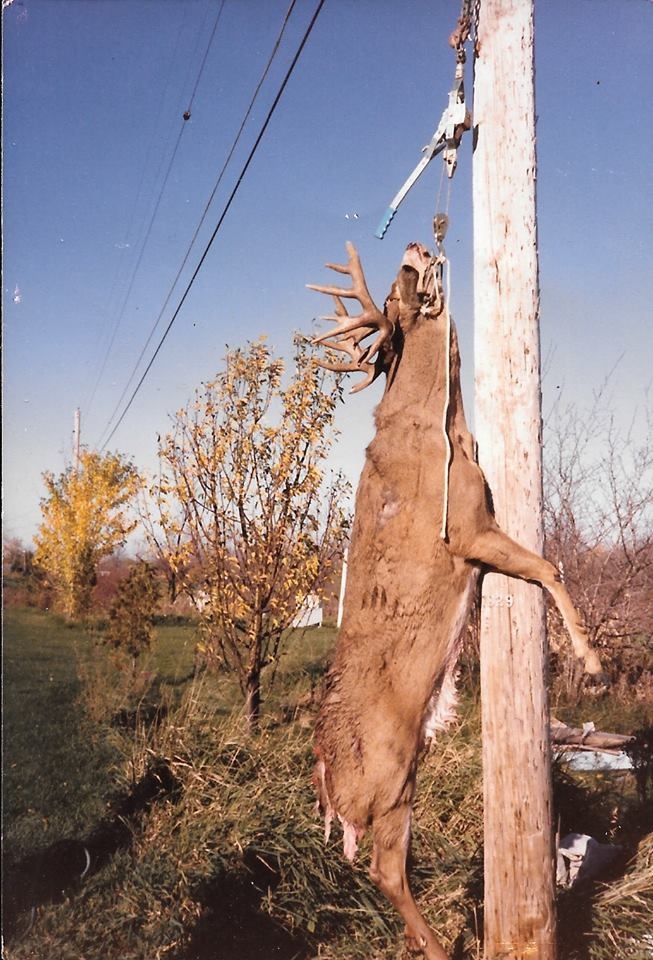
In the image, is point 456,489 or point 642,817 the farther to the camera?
point 642,817

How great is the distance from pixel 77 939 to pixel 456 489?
3.45 metres

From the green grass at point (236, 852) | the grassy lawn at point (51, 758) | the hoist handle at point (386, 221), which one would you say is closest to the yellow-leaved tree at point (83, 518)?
the grassy lawn at point (51, 758)

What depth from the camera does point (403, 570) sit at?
262 cm

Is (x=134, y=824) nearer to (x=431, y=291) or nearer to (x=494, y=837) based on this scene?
(x=494, y=837)

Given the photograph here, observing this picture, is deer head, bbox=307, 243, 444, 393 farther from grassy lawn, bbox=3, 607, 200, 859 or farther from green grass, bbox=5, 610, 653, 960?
grassy lawn, bbox=3, 607, 200, 859

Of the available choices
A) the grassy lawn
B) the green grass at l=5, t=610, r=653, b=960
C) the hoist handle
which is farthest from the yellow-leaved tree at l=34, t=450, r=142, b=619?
the hoist handle

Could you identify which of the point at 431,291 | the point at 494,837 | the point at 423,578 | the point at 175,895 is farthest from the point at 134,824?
the point at 431,291

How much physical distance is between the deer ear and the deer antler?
0.13m

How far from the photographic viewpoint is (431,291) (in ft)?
9.21

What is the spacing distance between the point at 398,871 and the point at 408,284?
2340mm

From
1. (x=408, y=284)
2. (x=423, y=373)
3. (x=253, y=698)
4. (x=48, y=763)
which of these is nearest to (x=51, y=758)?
(x=48, y=763)

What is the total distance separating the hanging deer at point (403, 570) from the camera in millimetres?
2584

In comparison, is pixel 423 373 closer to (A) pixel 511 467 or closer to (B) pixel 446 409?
(B) pixel 446 409

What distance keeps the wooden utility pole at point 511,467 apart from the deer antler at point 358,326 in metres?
0.46
